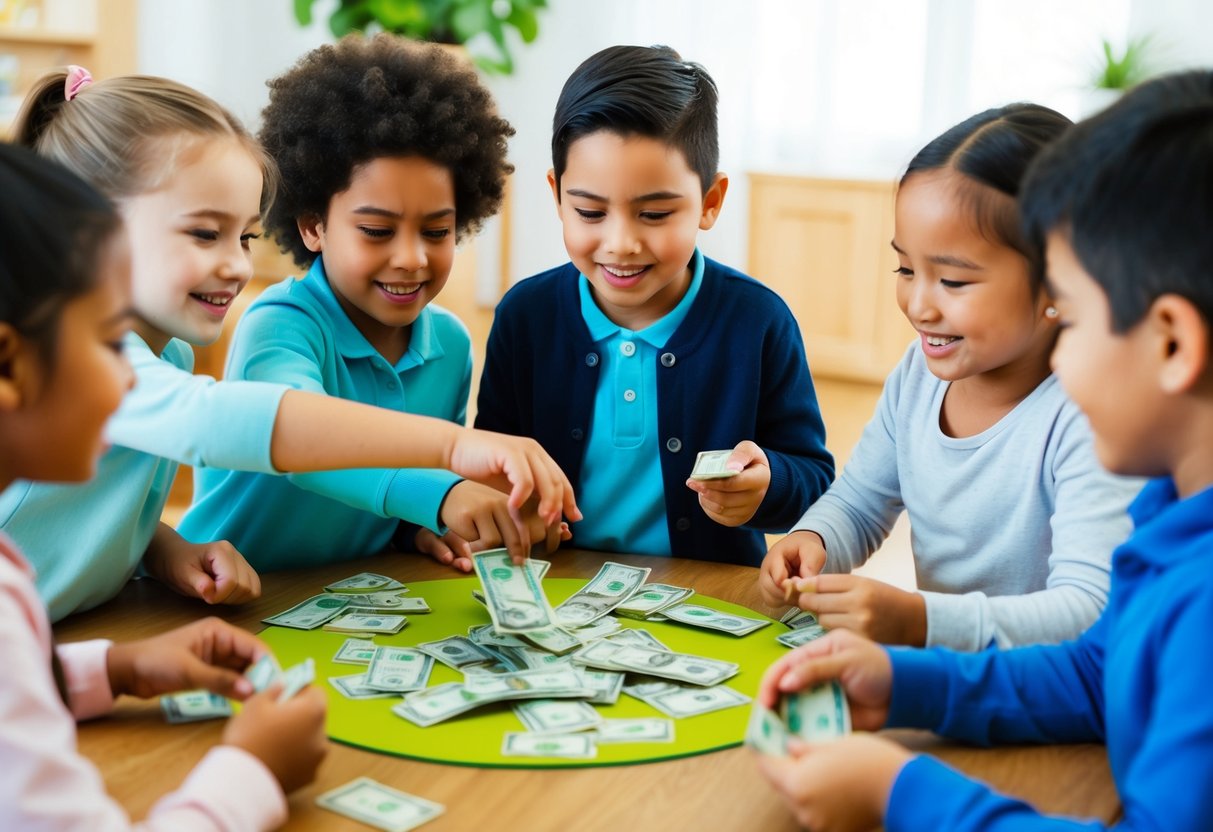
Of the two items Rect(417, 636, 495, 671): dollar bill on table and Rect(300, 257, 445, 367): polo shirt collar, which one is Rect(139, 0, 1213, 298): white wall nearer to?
Rect(300, 257, 445, 367): polo shirt collar

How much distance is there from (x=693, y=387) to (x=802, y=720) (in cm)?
102

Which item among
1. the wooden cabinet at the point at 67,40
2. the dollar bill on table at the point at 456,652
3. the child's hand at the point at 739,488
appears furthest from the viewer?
the wooden cabinet at the point at 67,40

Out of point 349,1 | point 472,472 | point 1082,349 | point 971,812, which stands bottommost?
point 971,812

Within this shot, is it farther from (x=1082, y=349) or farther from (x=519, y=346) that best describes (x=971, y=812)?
(x=519, y=346)

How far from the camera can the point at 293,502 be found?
6.77 feet

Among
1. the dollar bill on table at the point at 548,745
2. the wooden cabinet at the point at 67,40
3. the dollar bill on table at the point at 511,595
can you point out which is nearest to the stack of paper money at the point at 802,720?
the dollar bill on table at the point at 548,745

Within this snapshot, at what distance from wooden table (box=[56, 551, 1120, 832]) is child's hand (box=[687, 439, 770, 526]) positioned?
2.14 feet

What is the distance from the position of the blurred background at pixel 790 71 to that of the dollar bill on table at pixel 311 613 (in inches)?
157

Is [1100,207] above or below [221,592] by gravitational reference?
above

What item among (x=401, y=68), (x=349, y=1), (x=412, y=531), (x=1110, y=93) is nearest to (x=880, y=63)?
(x=1110, y=93)

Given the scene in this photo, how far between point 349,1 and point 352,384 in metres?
4.79

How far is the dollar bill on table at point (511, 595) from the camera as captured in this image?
5.08ft

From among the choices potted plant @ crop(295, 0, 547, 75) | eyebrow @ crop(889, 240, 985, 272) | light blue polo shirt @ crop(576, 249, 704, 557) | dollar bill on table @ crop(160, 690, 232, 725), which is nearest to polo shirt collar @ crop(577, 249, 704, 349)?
light blue polo shirt @ crop(576, 249, 704, 557)

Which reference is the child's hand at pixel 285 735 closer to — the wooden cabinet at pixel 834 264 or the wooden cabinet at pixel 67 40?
the wooden cabinet at pixel 67 40
